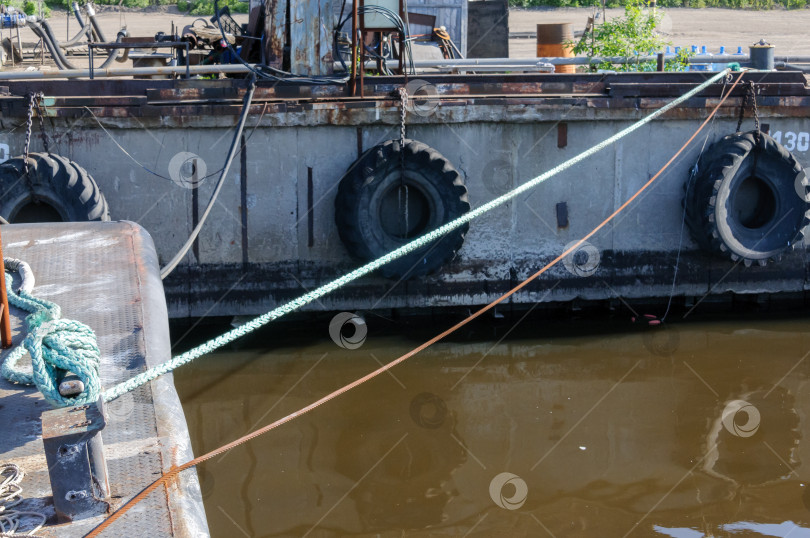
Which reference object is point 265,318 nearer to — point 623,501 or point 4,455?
point 4,455

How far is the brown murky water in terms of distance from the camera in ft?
17.1

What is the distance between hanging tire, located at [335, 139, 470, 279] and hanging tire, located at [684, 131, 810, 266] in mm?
2200

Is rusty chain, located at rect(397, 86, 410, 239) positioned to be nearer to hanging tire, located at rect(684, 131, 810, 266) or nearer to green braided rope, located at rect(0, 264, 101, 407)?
hanging tire, located at rect(684, 131, 810, 266)

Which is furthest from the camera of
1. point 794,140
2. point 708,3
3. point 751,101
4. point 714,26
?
point 708,3

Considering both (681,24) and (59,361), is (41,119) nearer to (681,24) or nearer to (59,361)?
(59,361)

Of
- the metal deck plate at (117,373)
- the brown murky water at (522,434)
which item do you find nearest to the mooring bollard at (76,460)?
the metal deck plate at (117,373)

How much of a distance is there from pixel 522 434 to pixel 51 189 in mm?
4314

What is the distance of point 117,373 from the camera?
123 inches

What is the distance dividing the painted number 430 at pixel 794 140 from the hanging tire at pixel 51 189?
621cm

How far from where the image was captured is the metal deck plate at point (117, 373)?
252 centimetres

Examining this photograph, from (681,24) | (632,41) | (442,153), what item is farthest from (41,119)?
(681,24)

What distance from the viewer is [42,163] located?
A: 23.8 feet

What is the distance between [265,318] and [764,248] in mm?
5868

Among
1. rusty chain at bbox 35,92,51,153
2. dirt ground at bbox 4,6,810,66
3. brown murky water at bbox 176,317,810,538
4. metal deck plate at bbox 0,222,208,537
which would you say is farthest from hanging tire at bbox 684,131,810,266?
dirt ground at bbox 4,6,810,66
